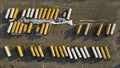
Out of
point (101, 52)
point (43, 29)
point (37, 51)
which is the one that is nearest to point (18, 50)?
point (37, 51)

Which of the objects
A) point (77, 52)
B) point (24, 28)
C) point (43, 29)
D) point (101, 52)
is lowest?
point (101, 52)

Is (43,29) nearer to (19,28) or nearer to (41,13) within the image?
(41,13)

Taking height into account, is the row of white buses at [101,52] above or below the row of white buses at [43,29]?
below

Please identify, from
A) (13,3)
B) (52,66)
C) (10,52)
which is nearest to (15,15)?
(13,3)

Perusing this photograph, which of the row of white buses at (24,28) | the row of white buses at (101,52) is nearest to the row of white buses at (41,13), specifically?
the row of white buses at (24,28)

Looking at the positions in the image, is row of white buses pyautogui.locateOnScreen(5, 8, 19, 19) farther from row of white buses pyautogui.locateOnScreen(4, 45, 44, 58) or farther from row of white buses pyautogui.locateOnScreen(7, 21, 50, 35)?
row of white buses pyautogui.locateOnScreen(4, 45, 44, 58)

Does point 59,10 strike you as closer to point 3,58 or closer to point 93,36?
point 93,36

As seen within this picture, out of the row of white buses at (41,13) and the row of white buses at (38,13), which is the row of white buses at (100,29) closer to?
the row of white buses at (38,13)
